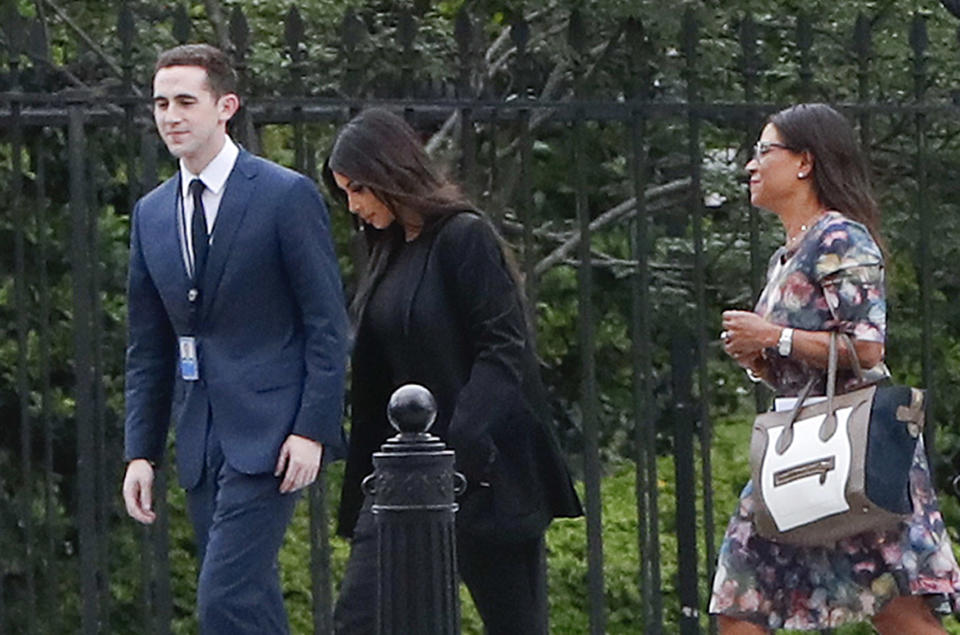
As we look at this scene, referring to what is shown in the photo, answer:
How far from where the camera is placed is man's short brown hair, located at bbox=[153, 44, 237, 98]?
5508 mm

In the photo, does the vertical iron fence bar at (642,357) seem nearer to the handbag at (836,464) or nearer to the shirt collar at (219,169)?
the handbag at (836,464)

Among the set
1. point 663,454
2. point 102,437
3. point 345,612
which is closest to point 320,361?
point 345,612

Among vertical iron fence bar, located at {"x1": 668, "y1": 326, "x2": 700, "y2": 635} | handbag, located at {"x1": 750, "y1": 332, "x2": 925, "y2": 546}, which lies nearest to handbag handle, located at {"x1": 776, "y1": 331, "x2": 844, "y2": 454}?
handbag, located at {"x1": 750, "y1": 332, "x2": 925, "y2": 546}

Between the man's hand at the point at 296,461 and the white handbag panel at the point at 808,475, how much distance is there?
1024 mm

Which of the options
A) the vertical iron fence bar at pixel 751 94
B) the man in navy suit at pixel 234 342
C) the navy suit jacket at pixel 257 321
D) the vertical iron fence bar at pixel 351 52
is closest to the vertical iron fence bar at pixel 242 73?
the vertical iron fence bar at pixel 351 52

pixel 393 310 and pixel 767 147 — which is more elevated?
pixel 767 147

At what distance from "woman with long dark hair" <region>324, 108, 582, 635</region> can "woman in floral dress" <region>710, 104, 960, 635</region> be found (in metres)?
0.48

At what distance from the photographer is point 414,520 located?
4.84 meters

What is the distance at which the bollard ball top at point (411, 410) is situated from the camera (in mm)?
4832

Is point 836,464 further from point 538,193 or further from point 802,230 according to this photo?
point 538,193

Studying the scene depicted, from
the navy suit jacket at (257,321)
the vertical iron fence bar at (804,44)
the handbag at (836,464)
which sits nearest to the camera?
the handbag at (836,464)

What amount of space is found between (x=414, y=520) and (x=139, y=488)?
103 centimetres

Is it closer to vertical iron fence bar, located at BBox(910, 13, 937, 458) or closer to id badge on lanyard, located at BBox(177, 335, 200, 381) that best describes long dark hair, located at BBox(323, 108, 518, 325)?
id badge on lanyard, located at BBox(177, 335, 200, 381)

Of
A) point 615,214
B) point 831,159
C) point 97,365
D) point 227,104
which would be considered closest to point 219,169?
point 227,104
